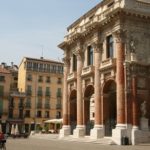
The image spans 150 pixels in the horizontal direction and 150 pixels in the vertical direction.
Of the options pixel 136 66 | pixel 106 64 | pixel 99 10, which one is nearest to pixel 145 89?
pixel 136 66

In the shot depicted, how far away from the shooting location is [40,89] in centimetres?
7531

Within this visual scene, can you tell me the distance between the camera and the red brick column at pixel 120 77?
108 ft

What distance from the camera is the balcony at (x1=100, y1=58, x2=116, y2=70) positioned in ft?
114

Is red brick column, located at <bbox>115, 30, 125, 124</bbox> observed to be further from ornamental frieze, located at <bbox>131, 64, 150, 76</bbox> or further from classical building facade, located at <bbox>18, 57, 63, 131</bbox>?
classical building facade, located at <bbox>18, 57, 63, 131</bbox>

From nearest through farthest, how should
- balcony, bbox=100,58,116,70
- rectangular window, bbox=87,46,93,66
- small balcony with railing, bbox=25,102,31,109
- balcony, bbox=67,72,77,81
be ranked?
balcony, bbox=100,58,116,70
rectangular window, bbox=87,46,93,66
balcony, bbox=67,72,77,81
small balcony with railing, bbox=25,102,31,109

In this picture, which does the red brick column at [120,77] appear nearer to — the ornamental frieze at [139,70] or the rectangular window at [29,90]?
the ornamental frieze at [139,70]

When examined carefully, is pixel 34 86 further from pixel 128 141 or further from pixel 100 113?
pixel 128 141

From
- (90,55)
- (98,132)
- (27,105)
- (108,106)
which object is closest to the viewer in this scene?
(98,132)

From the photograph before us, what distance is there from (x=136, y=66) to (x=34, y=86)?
144ft

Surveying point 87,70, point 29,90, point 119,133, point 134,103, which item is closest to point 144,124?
point 134,103

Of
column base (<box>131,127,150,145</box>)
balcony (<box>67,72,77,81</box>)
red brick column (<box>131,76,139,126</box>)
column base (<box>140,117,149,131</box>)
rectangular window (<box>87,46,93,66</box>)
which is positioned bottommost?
column base (<box>131,127,150,145</box>)

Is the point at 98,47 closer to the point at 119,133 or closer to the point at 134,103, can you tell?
the point at 134,103

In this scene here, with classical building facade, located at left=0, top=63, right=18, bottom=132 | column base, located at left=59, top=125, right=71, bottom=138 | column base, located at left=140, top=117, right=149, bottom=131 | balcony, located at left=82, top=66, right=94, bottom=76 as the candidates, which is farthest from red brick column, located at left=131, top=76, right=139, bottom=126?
classical building facade, located at left=0, top=63, right=18, bottom=132

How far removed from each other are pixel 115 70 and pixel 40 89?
42.2 meters
